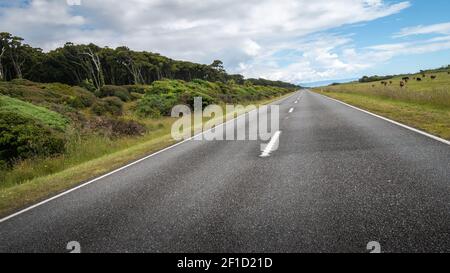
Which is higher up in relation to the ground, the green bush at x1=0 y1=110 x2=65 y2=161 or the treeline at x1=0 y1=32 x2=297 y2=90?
the treeline at x1=0 y1=32 x2=297 y2=90

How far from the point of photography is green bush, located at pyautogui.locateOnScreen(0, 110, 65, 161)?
10125 mm

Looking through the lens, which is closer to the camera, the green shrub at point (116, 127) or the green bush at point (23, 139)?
the green bush at point (23, 139)

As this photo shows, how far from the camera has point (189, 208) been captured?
4672mm

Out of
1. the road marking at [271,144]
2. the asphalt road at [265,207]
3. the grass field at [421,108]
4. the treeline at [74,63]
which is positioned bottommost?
the asphalt road at [265,207]

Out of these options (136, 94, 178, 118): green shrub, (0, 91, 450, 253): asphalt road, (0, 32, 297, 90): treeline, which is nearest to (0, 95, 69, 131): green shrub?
(0, 91, 450, 253): asphalt road

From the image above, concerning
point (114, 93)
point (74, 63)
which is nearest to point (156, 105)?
point (114, 93)

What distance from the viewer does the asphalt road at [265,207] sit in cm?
345

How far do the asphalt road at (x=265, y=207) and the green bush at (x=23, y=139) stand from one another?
448 cm

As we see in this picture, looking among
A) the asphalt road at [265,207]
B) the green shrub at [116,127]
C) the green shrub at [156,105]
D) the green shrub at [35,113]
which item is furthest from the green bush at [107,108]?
the asphalt road at [265,207]

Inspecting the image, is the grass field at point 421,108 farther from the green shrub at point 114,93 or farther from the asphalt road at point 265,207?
the green shrub at point 114,93

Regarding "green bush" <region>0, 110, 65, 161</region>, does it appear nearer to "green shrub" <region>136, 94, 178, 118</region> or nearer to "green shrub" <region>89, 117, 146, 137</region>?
"green shrub" <region>89, 117, 146, 137</region>

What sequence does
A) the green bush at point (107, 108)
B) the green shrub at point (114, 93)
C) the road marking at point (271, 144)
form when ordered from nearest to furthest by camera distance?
the road marking at point (271, 144)
the green bush at point (107, 108)
the green shrub at point (114, 93)

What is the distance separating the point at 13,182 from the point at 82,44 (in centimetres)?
5956

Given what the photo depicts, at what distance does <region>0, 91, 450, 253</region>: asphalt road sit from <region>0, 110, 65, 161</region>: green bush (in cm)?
448
